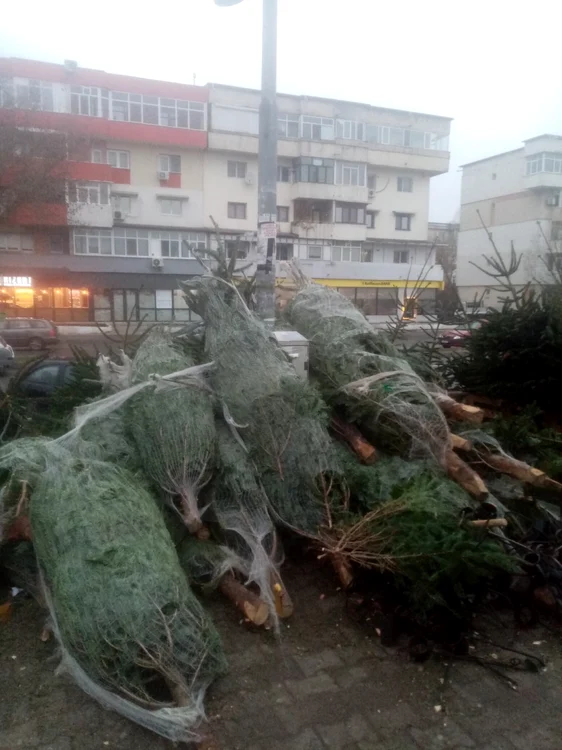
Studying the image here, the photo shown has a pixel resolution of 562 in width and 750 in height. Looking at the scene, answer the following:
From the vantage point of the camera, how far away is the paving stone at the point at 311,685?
298cm

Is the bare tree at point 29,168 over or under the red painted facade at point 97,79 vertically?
under

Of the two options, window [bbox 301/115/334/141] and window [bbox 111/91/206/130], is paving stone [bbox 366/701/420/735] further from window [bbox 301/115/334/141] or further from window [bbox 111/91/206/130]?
window [bbox 301/115/334/141]

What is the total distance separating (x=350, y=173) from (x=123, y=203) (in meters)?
13.9

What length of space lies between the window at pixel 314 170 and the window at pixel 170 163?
710 centimetres

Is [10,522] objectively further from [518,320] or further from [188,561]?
[518,320]

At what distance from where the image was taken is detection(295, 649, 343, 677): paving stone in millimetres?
3147

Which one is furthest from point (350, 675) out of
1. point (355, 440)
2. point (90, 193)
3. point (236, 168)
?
point (236, 168)

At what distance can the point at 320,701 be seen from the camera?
2.92 metres

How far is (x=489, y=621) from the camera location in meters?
3.58

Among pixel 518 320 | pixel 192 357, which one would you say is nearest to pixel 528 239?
pixel 518 320

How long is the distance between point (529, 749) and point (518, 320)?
14.9ft

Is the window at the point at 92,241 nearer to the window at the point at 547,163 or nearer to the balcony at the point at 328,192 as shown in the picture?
the balcony at the point at 328,192

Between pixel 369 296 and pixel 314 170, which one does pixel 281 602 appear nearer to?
pixel 369 296

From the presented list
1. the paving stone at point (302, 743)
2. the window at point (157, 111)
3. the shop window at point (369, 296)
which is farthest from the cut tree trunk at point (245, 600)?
the shop window at point (369, 296)
